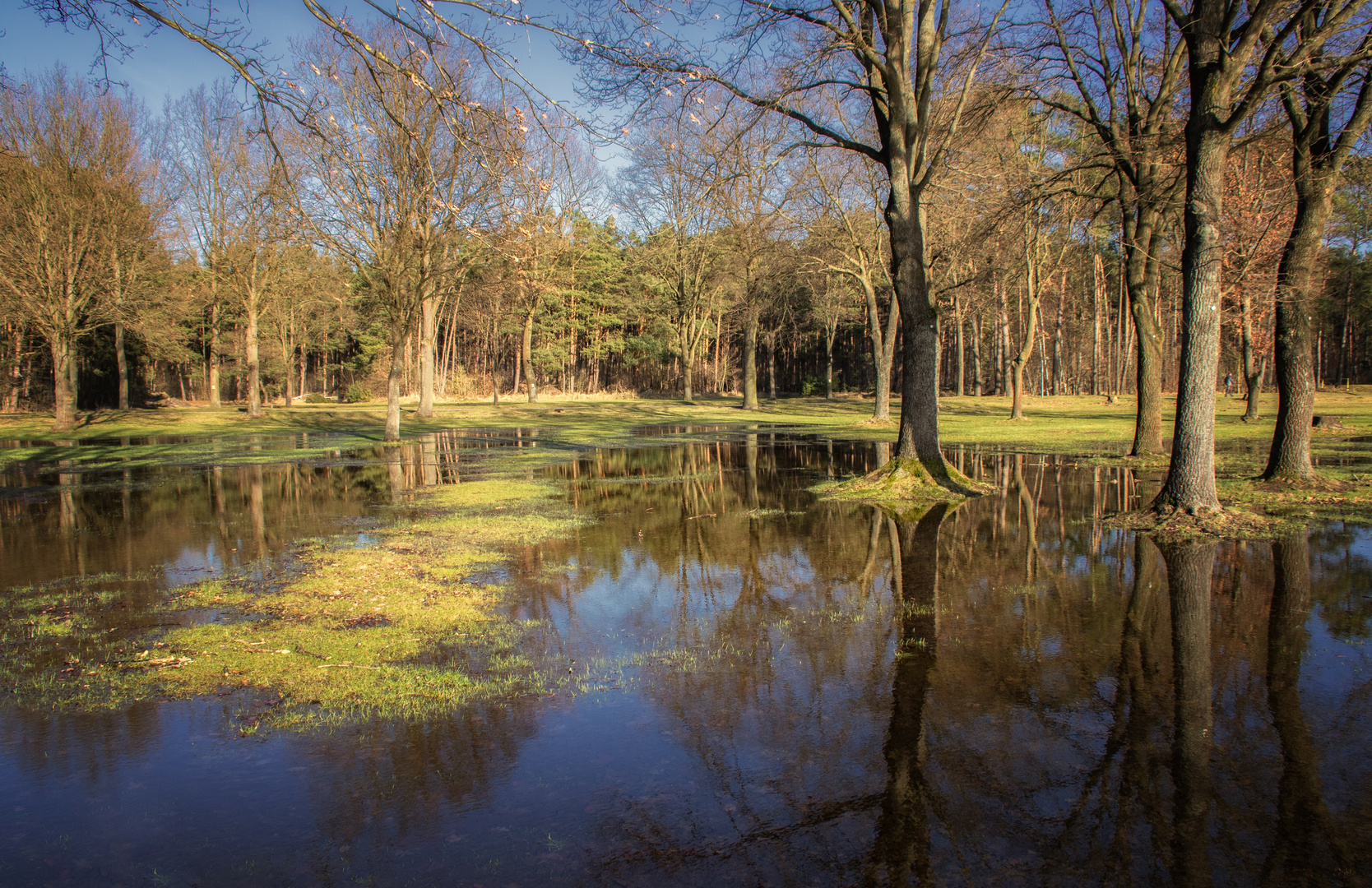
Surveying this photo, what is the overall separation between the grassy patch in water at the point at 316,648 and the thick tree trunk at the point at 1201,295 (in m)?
8.89

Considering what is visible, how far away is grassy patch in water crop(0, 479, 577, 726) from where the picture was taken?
5312mm

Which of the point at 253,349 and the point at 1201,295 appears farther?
the point at 253,349

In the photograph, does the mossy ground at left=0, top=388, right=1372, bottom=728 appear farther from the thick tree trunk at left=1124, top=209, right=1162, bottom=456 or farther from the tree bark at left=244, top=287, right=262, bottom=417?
the tree bark at left=244, top=287, right=262, bottom=417

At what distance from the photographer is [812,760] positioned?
424cm

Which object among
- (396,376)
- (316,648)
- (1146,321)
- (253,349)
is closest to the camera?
(316,648)

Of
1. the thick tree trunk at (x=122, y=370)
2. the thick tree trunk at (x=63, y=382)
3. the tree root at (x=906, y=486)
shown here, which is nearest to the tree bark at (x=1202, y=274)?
the tree root at (x=906, y=486)

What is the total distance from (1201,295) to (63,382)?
41.1 metres

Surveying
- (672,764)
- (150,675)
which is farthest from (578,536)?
(672,764)

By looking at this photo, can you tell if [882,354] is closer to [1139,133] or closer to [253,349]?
[1139,133]

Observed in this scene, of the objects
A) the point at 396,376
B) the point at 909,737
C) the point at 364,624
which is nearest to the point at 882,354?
the point at 396,376

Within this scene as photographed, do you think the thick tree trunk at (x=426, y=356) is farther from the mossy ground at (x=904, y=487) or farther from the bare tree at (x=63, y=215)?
the mossy ground at (x=904, y=487)

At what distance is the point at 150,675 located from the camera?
5668mm

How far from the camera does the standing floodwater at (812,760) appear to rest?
3387 millimetres

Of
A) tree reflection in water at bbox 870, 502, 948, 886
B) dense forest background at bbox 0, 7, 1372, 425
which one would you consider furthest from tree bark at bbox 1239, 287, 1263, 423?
tree reflection in water at bbox 870, 502, 948, 886
